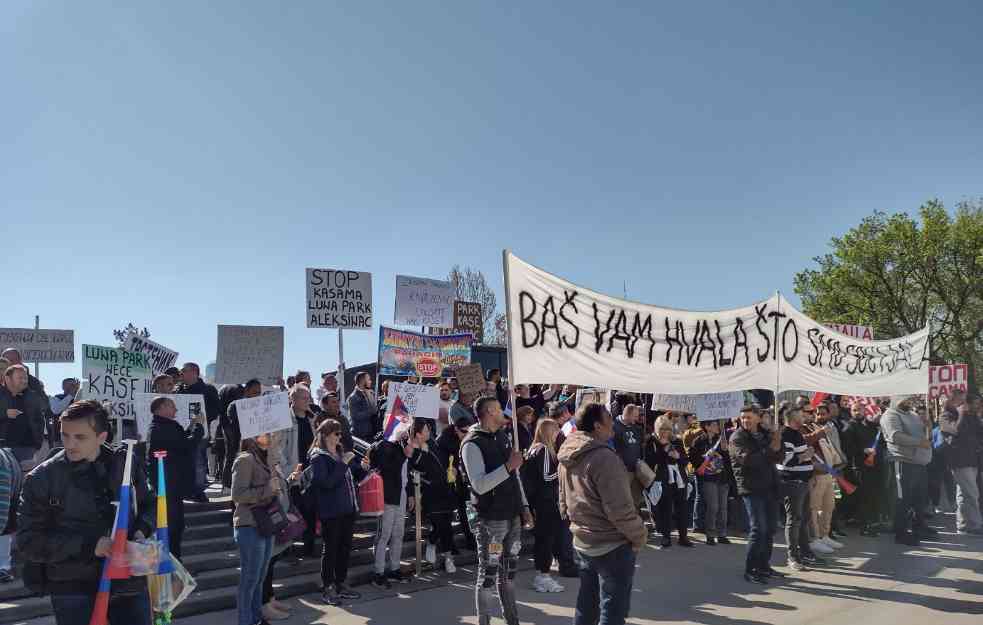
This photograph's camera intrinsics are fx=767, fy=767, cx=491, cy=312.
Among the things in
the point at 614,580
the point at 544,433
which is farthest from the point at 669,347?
the point at 614,580

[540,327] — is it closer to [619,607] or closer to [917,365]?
[619,607]

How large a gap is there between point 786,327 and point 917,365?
4072mm

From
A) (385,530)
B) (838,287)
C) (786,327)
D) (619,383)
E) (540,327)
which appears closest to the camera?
(540,327)

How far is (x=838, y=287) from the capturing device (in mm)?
41406

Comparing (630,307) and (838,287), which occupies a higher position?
(838,287)

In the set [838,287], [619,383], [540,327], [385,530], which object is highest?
[838,287]

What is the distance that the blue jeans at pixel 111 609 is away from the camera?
163 inches

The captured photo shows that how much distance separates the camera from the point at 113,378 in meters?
10.8

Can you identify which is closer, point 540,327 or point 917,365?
point 540,327

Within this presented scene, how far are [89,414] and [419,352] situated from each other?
10.8 meters

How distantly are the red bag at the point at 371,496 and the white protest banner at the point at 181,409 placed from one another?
8.68 ft

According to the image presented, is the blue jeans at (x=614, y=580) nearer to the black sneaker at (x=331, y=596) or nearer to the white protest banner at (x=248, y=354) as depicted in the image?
the black sneaker at (x=331, y=596)

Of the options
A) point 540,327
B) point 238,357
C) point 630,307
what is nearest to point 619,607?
point 540,327

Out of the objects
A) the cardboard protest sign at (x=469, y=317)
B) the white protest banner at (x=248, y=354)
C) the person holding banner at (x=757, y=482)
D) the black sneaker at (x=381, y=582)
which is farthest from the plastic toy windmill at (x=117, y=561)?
the cardboard protest sign at (x=469, y=317)
